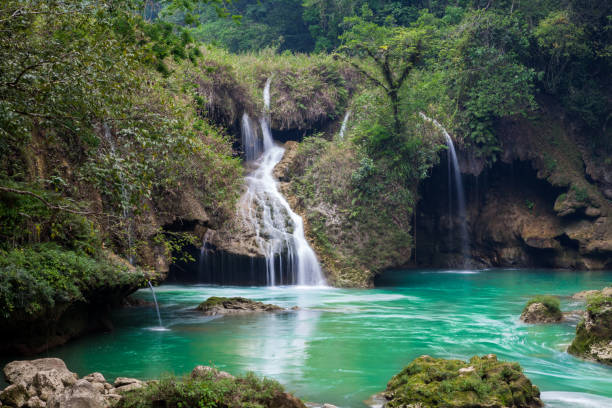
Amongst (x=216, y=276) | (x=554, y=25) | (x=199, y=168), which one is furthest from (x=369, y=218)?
(x=554, y=25)

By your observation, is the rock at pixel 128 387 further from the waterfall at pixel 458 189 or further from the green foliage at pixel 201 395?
the waterfall at pixel 458 189

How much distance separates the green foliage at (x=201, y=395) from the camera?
5.96m

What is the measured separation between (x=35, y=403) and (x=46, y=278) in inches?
109

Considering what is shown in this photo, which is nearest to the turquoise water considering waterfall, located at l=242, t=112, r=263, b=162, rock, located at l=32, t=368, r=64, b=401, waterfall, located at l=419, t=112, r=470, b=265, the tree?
rock, located at l=32, t=368, r=64, b=401

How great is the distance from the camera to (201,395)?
6004 mm

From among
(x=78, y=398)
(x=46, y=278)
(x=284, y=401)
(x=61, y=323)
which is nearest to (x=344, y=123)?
(x=61, y=323)

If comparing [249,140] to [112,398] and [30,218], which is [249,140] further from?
[112,398]

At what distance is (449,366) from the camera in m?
7.58


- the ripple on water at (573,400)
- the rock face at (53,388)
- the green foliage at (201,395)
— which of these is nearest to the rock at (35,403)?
the rock face at (53,388)

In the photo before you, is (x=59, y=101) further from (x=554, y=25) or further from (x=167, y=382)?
(x=554, y=25)

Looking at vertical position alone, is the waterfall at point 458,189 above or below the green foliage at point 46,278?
above

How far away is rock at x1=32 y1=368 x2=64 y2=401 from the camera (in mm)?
6492

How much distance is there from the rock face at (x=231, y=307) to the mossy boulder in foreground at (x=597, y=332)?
7.21 metres

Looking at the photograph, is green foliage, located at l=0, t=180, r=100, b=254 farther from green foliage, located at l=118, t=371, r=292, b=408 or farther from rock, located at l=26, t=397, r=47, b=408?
green foliage, located at l=118, t=371, r=292, b=408
